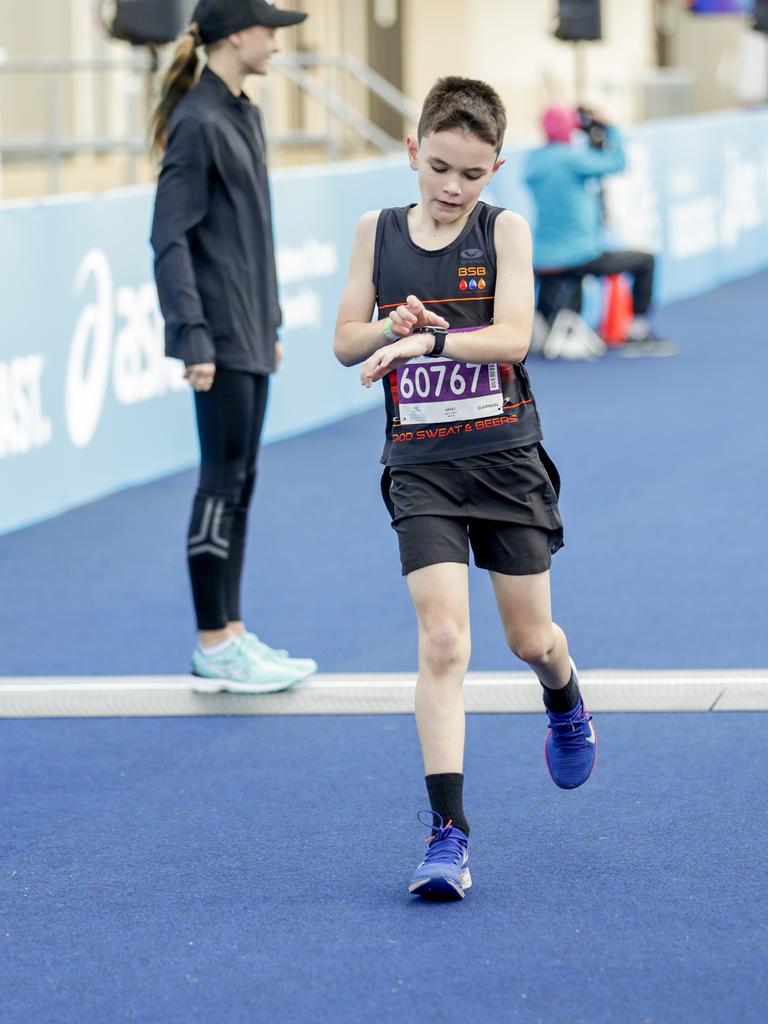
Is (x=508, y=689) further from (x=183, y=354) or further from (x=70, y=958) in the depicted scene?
(x=70, y=958)

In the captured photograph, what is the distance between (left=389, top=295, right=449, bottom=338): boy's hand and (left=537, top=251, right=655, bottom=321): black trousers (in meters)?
10.2

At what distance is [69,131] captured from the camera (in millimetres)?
20453

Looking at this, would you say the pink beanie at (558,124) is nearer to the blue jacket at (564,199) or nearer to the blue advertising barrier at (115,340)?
the blue jacket at (564,199)

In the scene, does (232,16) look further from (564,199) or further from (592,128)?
(592,128)

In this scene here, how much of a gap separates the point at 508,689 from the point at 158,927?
201 cm

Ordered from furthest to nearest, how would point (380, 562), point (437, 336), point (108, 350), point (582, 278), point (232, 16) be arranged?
point (582, 278)
point (108, 350)
point (380, 562)
point (232, 16)
point (437, 336)

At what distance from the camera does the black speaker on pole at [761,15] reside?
19859 mm

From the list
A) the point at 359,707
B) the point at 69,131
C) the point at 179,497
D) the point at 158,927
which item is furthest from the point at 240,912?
the point at 69,131

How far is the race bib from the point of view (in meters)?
4.23

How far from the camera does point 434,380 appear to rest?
4230 millimetres

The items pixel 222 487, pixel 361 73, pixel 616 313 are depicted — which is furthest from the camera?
pixel 361 73

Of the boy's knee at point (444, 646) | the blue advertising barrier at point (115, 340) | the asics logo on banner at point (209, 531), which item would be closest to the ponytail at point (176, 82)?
the asics logo on banner at point (209, 531)

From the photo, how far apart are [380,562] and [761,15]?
1367cm

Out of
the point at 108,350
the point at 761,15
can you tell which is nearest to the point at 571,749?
the point at 108,350
